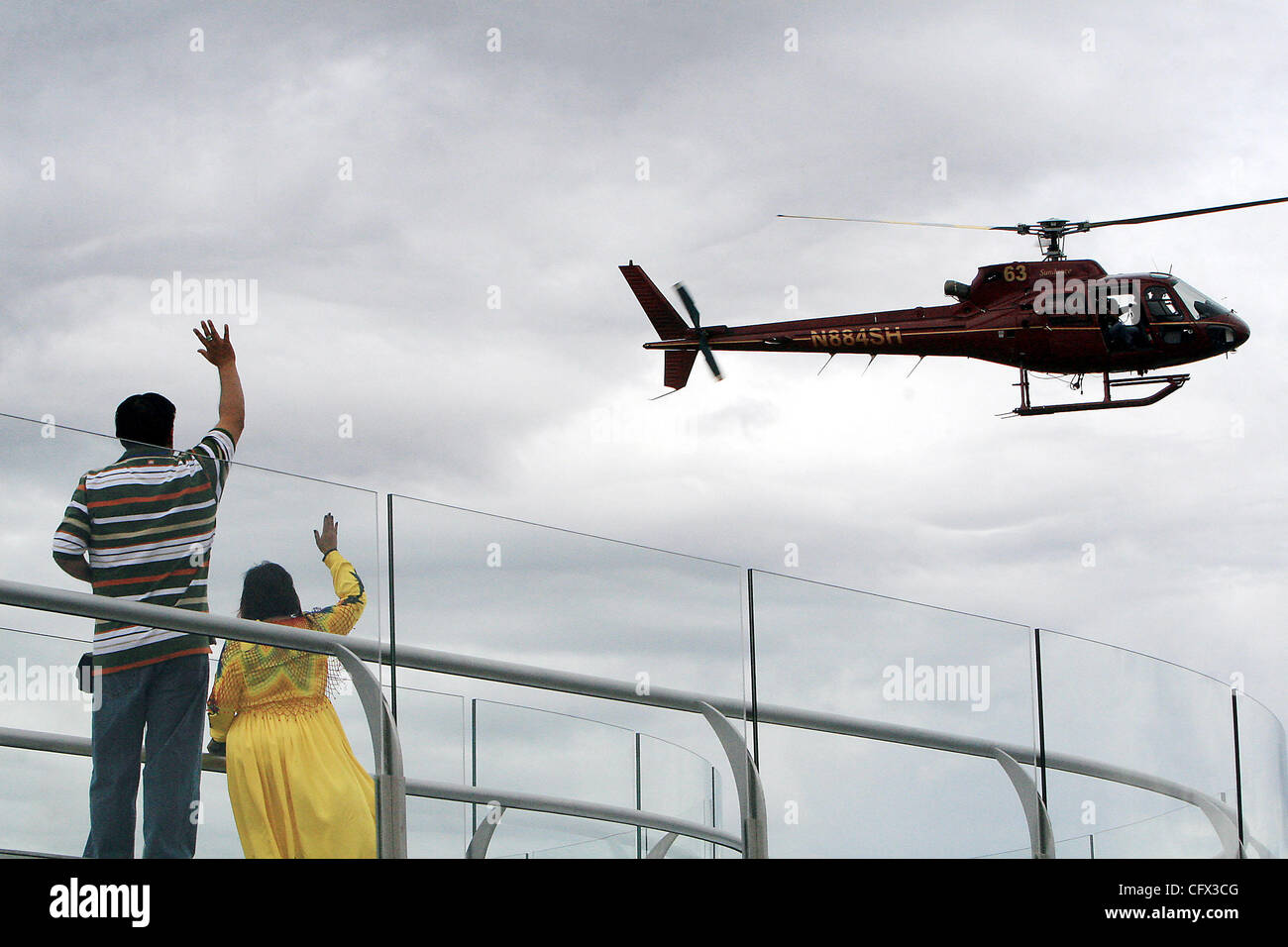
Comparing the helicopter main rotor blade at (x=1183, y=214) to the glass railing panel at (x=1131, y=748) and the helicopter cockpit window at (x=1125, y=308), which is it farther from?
the glass railing panel at (x=1131, y=748)

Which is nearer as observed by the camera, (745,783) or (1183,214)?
(745,783)

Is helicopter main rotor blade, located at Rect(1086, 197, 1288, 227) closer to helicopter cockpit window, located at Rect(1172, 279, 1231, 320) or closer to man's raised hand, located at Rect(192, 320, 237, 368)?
helicopter cockpit window, located at Rect(1172, 279, 1231, 320)

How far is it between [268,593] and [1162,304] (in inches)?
1078

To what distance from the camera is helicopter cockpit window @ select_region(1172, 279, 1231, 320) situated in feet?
105

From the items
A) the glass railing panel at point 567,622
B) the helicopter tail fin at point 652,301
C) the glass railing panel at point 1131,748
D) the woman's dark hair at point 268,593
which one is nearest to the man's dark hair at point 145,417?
the woman's dark hair at point 268,593

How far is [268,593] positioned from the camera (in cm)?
744

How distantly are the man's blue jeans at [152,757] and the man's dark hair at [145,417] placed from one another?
125 cm

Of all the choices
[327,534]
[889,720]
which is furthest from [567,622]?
[889,720]

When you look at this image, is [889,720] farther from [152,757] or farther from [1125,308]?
[1125,308]

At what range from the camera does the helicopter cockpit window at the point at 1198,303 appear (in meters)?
31.9

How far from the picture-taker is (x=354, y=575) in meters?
7.64

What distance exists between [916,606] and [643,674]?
1.77 meters
